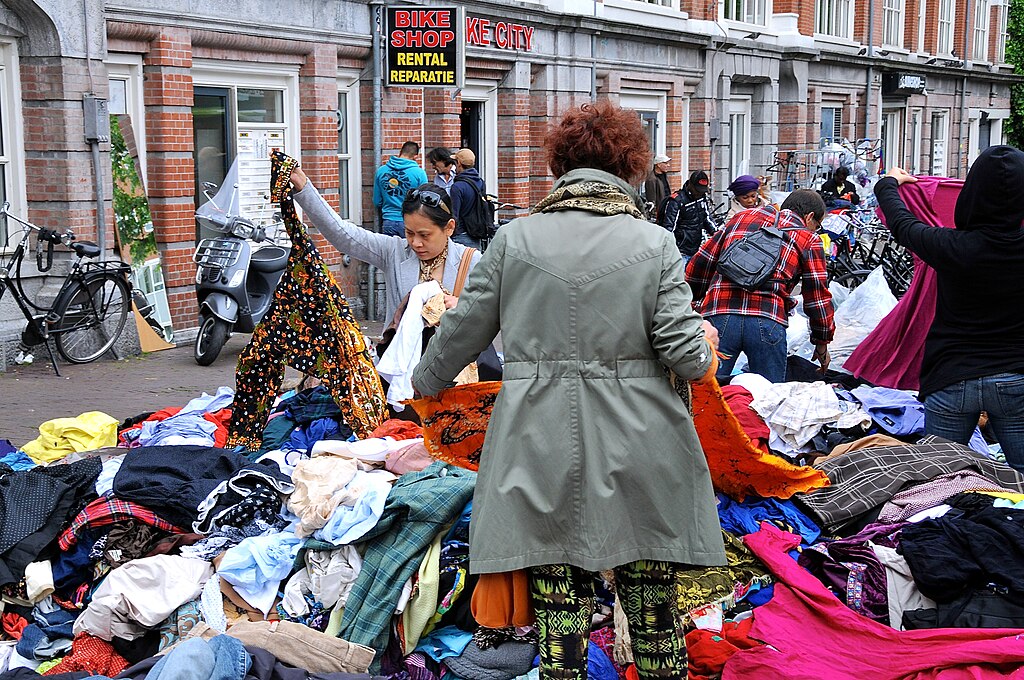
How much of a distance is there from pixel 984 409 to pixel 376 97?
34.6 ft

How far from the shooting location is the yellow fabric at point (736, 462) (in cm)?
440

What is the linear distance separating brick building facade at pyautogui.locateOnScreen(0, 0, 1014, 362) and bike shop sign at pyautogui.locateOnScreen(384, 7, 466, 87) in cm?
47

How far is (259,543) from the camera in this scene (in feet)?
15.2

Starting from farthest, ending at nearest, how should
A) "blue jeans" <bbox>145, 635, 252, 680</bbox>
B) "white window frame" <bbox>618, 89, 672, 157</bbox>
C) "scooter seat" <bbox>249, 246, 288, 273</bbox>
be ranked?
1. "white window frame" <bbox>618, 89, 672, 157</bbox>
2. "scooter seat" <bbox>249, 246, 288, 273</bbox>
3. "blue jeans" <bbox>145, 635, 252, 680</bbox>

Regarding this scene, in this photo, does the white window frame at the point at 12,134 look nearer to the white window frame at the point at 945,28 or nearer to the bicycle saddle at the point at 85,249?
the bicycle saddle at the point at 85,249

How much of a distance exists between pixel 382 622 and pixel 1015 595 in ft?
7.27

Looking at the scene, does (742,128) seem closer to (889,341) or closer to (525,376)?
(889,341)

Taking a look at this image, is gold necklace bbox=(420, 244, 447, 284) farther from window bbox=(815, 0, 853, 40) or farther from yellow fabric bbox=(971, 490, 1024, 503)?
window bbox=(815, 0, 853, 40)

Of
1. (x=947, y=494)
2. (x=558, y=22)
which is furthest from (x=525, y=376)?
(x=558, y=22)

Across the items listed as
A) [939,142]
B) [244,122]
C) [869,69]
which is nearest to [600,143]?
[244,122]

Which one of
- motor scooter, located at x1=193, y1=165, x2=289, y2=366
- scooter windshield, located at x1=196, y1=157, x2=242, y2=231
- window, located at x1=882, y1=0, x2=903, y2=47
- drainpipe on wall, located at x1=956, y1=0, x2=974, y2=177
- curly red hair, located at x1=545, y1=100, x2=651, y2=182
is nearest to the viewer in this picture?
curly red hair, located at x1=545, y1=100, x2=651, y2=182

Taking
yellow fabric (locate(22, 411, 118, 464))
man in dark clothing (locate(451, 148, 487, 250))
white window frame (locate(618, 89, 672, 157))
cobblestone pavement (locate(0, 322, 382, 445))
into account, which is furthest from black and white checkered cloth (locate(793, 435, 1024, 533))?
white window frame (locate(618, 89, 672, 157))

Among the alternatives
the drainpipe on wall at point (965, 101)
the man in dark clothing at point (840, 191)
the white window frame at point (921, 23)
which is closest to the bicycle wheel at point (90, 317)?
the man in dark clothing at point (840, 191)

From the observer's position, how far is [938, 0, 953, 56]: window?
1412 inches
